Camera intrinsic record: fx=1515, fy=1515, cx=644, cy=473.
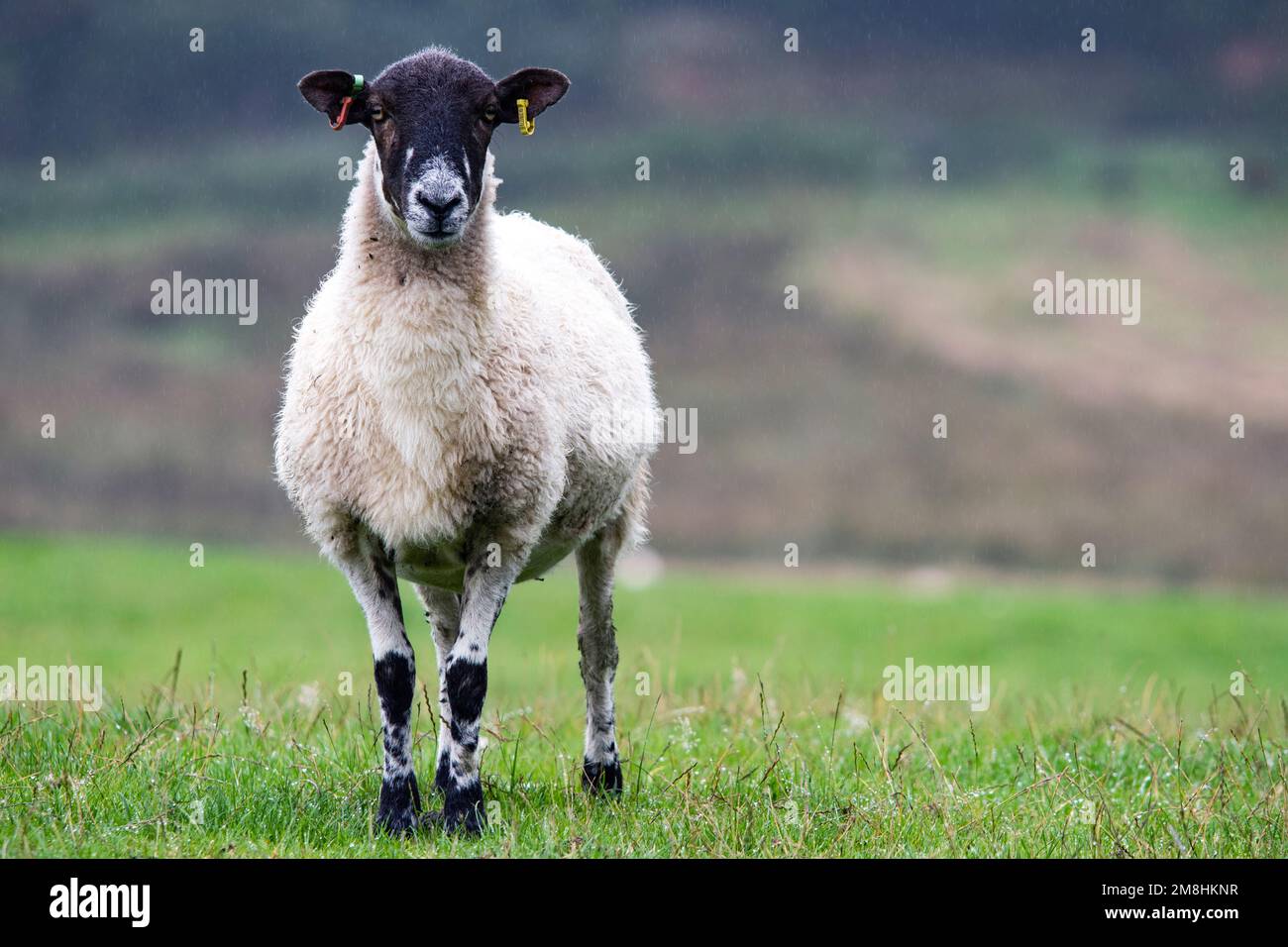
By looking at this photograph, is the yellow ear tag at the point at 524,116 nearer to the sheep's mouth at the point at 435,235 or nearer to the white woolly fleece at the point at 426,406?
the white woolly fleece at the point at 426,406

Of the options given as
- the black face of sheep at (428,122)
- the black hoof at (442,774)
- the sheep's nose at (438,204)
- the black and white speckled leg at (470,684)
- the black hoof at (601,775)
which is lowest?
the black hoof at (601,775)

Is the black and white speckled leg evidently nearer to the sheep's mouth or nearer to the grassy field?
the grassy field

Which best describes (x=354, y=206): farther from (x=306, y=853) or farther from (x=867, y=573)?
(x=867, y=573)

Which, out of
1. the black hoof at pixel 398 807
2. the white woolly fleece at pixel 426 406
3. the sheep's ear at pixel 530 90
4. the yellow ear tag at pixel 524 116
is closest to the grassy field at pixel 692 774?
the black hoof at pixel 398 807

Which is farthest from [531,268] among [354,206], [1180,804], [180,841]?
[1180,804]

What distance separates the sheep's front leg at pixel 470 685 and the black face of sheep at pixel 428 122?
1.66 metres

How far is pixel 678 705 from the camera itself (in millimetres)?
9859

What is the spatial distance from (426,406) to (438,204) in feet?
3.22

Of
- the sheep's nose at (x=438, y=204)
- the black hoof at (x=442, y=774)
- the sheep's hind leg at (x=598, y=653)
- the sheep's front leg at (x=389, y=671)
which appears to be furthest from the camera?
the sheep's hind leg at (x=598, y=653)

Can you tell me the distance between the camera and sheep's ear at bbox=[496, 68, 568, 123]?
7.48 m

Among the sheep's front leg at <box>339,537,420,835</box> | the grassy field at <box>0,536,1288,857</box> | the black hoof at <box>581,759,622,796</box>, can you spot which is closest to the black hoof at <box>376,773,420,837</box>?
the sheep's front leg at <box>339,537,420,835</box>

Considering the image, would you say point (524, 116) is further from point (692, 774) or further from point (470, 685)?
point (692, 774)

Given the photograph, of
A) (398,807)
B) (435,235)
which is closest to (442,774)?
(398,807)

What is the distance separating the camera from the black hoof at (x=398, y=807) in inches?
275
